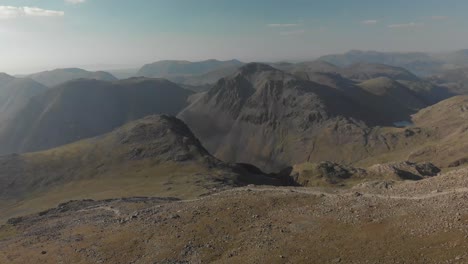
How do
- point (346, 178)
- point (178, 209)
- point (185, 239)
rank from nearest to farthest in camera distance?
point (185, 239) → point (178, 209) → point (346, 178)

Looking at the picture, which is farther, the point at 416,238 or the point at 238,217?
the point at 238,217

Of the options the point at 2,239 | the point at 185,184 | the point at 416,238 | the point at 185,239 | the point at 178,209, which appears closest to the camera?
the point at 416,238

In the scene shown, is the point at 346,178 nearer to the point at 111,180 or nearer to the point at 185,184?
the point at 185,184

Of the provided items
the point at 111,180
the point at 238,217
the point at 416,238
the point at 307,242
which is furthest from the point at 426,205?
the point at 111,180

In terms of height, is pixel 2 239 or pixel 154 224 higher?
pixel 154 224

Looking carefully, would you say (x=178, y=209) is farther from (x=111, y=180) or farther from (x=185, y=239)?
(x=111, y=180)

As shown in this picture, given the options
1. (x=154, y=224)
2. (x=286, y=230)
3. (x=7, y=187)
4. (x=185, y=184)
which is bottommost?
(x=7, y=187)

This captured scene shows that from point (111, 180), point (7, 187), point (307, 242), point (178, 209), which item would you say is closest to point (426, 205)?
point (307, 242)
